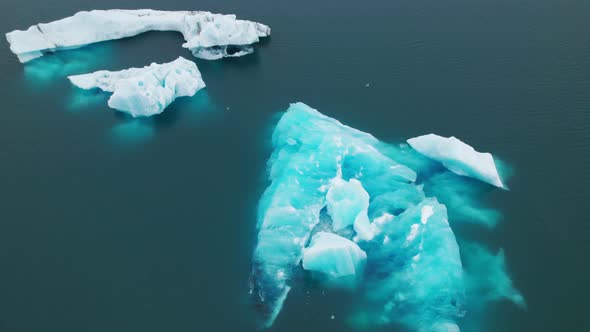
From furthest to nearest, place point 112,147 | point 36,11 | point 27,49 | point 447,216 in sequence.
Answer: point 36,11 < point 27,49 < point 112,147 < point 447,216

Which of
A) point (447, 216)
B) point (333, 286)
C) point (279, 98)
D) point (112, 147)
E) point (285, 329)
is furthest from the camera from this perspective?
point (279, 98)

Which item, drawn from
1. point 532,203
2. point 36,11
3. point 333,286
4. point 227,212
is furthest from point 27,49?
point 532,203

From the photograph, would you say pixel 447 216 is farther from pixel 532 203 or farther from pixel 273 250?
pixel 273 250

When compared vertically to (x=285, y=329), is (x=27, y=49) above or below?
above

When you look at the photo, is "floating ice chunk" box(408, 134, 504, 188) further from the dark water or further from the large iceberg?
the large iceberg

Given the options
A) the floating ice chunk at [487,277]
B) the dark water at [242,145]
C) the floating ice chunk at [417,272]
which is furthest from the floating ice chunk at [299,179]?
the floating ice chunk at [487,277]

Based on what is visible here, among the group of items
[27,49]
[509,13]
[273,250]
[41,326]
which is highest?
[509,13]

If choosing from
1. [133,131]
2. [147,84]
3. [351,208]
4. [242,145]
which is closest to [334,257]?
[351,208]
